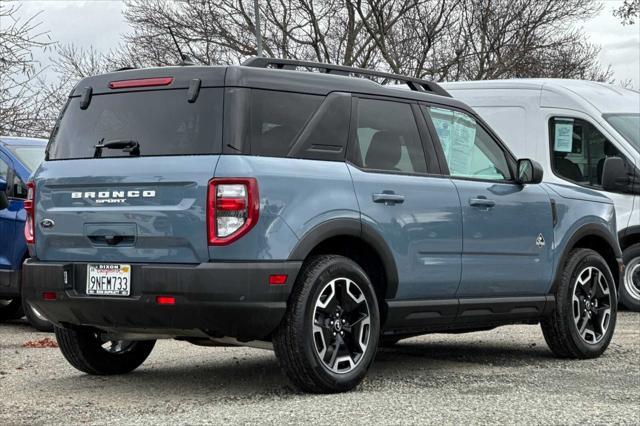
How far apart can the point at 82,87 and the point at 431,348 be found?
3950 millimetres

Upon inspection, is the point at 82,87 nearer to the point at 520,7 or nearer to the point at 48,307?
the point at 48,307

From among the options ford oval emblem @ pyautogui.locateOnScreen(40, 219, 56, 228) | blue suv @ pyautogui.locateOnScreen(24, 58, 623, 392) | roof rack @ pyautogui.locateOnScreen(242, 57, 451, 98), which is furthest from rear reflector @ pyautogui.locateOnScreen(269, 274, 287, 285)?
ford oval emblem @ pyautogui.locateOnScreen(40, 219, 56, 228)

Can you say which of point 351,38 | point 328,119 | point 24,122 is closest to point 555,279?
point 328,119

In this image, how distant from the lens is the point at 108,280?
7086mm

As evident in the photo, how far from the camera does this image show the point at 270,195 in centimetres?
687

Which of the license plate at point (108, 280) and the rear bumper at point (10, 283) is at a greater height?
the license plate at point (108, 280)

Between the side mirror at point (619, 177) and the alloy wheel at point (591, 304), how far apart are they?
3.61 metres

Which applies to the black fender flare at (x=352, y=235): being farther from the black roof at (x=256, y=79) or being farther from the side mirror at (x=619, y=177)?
the side mirror at (x=619, y=177)

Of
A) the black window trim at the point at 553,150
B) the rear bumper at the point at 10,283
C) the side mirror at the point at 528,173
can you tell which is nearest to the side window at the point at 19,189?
the rear bumper at the point at 10,283

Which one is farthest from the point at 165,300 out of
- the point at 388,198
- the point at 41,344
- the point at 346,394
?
the point at 41,344

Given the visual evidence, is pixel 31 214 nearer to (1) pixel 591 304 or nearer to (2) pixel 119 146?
(2) pixel 119 146

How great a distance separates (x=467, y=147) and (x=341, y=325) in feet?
6.72

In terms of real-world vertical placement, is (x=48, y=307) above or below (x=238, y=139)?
below

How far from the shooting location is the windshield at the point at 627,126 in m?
14.2
